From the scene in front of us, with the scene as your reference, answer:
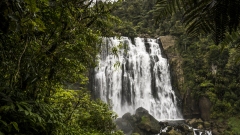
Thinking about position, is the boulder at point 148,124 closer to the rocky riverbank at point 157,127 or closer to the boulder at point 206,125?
the rocky riverbank at point 157,127

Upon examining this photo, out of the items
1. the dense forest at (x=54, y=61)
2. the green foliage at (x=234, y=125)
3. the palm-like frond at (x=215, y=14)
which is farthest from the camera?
the green foliage at (x=234, y=125)

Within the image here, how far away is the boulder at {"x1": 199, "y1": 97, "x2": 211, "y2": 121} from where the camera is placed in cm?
1832

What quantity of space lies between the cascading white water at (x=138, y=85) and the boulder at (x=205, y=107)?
2.17 m

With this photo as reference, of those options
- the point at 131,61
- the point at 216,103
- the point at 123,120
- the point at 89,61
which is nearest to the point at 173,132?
the point at 123,120

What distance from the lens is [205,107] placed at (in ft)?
61.5

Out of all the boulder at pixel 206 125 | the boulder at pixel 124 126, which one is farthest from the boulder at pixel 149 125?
the boulder at pixel 206 125

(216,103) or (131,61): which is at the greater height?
(131,61)

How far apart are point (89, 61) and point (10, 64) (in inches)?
70.2

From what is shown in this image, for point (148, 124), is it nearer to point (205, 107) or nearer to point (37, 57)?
point (205, 107)

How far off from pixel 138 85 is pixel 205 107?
259 inches

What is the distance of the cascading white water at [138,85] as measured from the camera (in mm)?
20188

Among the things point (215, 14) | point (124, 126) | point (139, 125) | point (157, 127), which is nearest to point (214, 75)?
point (157, 127)

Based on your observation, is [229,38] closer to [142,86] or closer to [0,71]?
[0,71]

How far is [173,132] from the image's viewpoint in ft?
45.5
